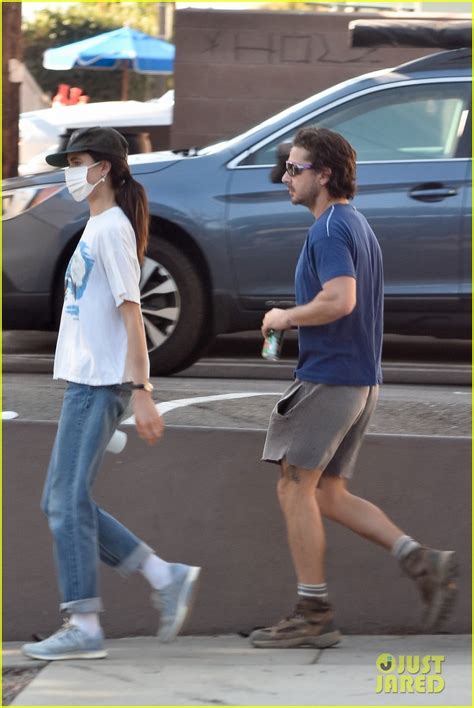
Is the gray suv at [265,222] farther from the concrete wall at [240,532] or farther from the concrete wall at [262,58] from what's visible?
the concrete wall at [262,58]

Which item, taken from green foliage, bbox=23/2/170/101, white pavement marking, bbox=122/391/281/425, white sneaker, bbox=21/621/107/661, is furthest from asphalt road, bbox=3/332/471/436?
green foliage, bbox=23/2/170/101

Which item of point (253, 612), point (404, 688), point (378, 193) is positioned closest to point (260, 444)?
point (253, 612)

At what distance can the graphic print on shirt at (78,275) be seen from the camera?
431cm

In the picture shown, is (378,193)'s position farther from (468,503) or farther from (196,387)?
(468,503)

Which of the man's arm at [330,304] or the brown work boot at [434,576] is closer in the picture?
the man's arm at [330,304]

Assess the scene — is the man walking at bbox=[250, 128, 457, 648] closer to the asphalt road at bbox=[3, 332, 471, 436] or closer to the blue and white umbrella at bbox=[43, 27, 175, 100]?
the asphalt road at bbox=[3, 332, 471, 436]

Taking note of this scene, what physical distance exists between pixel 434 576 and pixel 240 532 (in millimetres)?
727

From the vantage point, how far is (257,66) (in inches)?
492

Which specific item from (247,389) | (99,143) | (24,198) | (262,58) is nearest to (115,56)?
(262,58)

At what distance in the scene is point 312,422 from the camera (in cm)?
435

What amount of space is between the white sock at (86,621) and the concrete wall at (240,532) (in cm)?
45

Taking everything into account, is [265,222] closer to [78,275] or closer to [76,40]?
[78,275]

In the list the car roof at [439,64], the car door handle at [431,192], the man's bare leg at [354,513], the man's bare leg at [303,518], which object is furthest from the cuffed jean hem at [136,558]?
the car roof at [439,64]

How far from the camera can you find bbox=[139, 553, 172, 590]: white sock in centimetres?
438
